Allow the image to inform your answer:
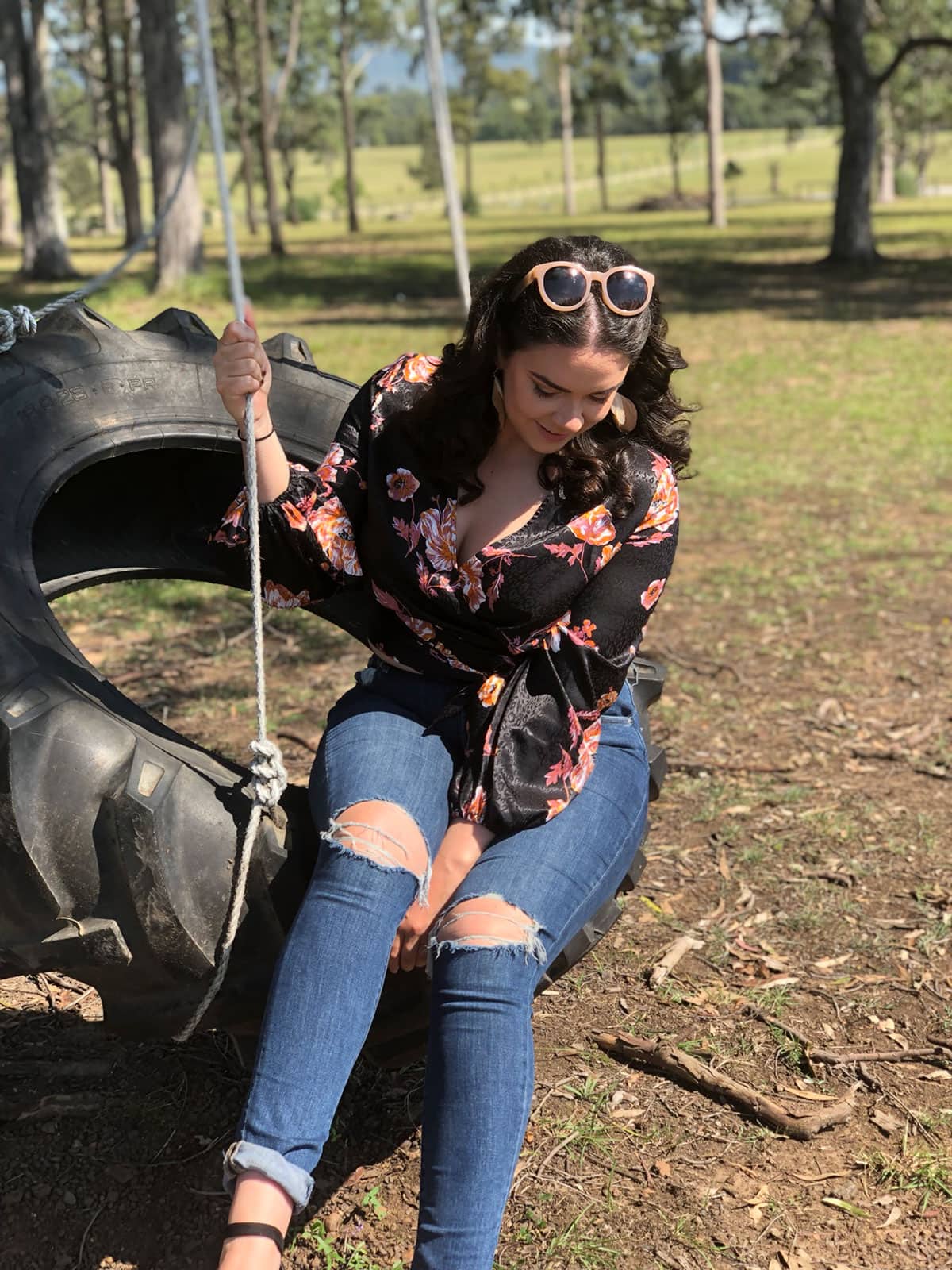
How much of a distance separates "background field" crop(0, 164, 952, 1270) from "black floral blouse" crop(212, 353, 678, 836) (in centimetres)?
71

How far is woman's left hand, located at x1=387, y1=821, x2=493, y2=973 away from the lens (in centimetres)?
228

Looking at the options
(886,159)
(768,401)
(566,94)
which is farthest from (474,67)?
(768,401)

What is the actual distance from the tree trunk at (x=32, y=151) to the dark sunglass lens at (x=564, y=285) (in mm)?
20021

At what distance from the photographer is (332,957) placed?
83.7 inches

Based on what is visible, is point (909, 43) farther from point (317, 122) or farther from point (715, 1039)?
point (317, 122)

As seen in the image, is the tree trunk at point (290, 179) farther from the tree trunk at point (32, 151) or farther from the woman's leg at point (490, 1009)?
the woman's leg at point (490, 1009)

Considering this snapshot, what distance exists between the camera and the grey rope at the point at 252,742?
2262mm

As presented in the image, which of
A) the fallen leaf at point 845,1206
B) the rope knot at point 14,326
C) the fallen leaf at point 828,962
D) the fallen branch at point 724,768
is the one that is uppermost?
the rope knot at point 14,326

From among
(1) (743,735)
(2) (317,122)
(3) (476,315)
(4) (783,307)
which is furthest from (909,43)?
(2) (317,122)

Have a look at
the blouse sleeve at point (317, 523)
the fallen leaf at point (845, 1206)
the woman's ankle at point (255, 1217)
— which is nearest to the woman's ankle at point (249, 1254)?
the woman's ankle at point (255, 1217)

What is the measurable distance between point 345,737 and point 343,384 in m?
1.13

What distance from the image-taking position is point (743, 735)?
439cm

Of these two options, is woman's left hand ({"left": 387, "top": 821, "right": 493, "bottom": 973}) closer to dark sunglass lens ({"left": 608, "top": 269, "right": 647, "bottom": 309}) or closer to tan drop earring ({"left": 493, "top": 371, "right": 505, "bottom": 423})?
tan drop earring ({"left": 493, "top": 371, "right": 505, "bottom": 423})

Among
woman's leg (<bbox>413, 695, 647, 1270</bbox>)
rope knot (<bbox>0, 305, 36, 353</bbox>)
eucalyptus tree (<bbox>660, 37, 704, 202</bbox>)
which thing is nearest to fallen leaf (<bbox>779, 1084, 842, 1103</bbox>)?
woman's leg (<bbox>413, 695, 647, 1270</bbox>)
